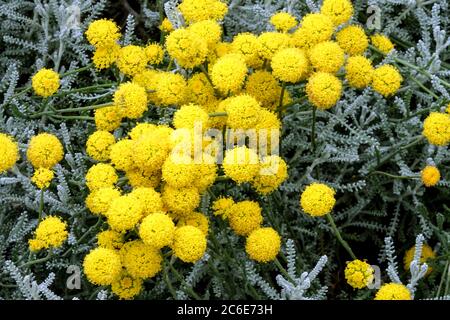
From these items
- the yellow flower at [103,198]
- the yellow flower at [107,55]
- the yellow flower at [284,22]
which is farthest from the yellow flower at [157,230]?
the yellow flower at [284,22]

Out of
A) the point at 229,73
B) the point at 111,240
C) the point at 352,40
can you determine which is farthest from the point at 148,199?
the point at 352,40

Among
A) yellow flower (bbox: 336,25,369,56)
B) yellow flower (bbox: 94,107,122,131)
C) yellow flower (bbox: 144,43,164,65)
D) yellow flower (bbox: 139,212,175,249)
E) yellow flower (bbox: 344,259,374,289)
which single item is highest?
yellow flower (bbox: 336,25,369,56)

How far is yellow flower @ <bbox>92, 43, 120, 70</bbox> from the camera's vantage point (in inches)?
75.8

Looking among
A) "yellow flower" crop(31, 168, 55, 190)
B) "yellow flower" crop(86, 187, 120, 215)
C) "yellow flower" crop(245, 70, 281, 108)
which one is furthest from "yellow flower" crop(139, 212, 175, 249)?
"yellow flower" crop(245, 70, 281, 108)

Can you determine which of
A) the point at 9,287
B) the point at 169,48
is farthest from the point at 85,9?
the point at 9,287

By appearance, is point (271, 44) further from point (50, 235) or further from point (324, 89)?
point (50, 235)

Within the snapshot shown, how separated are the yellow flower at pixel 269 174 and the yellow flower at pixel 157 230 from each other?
28 cm

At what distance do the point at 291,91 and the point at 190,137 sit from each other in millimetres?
541

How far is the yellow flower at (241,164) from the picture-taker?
161 centimetres

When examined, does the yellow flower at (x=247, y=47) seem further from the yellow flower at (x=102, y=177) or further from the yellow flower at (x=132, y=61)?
the yellow flower at (x=102, y=177)

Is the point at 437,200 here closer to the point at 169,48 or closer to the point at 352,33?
the point at 352,33

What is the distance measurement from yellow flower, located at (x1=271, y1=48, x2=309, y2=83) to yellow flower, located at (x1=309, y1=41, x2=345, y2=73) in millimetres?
33

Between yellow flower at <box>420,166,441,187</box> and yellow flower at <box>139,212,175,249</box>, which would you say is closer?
yellow flower at <box>139,212,175,249</box>

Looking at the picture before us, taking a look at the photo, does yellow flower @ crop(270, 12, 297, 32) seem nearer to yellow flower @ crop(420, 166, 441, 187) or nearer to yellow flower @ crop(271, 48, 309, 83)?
yellow flower @ crop(271, 48, 309, 83)
